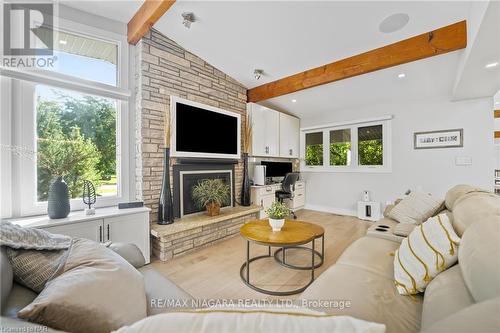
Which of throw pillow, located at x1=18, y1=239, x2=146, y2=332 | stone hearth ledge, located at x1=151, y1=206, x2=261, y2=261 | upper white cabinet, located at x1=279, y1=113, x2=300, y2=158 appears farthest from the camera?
upper white cabinet, located at x1=279, y1=113, x2=300, y2=158

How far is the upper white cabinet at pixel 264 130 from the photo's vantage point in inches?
164

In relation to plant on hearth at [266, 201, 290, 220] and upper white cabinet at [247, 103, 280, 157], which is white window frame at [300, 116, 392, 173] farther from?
plant on hearth at [266, 201, 290, 220]

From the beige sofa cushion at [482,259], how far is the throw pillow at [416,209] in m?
1.37

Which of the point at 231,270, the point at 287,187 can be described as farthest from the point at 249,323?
the point at 287,187

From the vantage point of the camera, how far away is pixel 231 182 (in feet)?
12.2

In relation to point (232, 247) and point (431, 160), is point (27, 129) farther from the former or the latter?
point (431, 160)

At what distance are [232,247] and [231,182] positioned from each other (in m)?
1.18

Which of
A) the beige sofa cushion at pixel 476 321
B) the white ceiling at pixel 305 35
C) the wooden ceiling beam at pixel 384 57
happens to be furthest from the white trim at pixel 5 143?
the wooden ceiling beam at pixel 384 57

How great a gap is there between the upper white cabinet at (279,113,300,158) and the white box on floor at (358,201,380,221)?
1.87 metres

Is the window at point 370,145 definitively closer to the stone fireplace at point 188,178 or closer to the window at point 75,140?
the stone fireplace at point 188,178

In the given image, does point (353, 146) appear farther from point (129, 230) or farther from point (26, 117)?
point (26, 117)

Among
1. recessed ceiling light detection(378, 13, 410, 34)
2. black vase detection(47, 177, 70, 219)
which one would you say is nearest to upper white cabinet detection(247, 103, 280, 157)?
recessed ceiling light detection(378, 13, 410, 34)

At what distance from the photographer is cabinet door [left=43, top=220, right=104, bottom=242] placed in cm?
187

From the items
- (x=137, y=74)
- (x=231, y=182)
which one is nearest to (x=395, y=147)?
(x=231, y=182)
